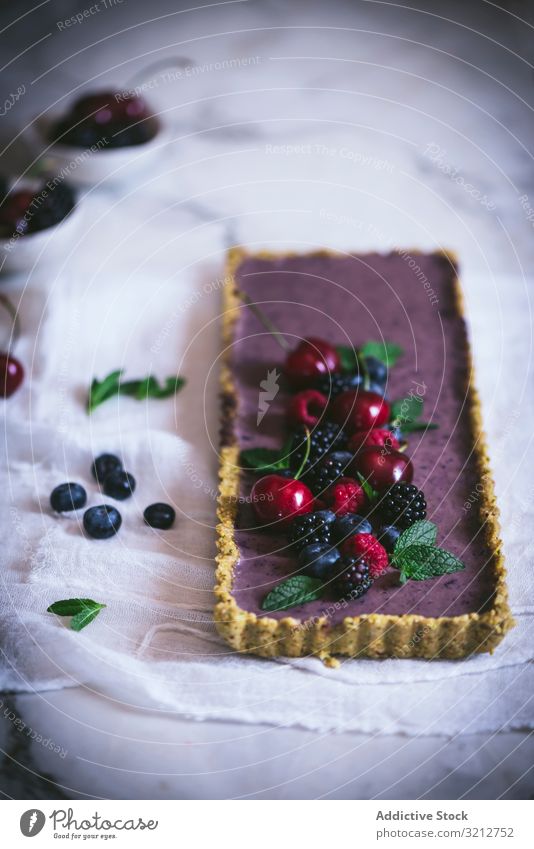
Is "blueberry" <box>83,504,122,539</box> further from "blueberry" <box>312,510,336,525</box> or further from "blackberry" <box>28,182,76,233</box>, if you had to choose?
"blackberry" <box>28,182,76,233</box>

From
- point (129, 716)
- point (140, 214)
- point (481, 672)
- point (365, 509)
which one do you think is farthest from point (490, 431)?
point (140, 214)

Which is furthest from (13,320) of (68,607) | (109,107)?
(68,607)

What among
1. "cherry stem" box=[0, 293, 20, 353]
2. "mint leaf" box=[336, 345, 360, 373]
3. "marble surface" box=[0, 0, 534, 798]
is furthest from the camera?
"marble surface" box=[0, 0, 534, 798]

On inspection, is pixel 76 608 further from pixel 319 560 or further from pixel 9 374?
pixel 9 374

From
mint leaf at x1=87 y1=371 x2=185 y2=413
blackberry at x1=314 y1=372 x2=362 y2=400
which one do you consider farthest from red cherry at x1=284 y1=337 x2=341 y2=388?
mint leaf at x1=87 y1=371 x2=185 y2=413

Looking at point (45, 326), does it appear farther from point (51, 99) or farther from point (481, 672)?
point (481, 672)

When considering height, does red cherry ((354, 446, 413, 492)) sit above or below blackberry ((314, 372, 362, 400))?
below
